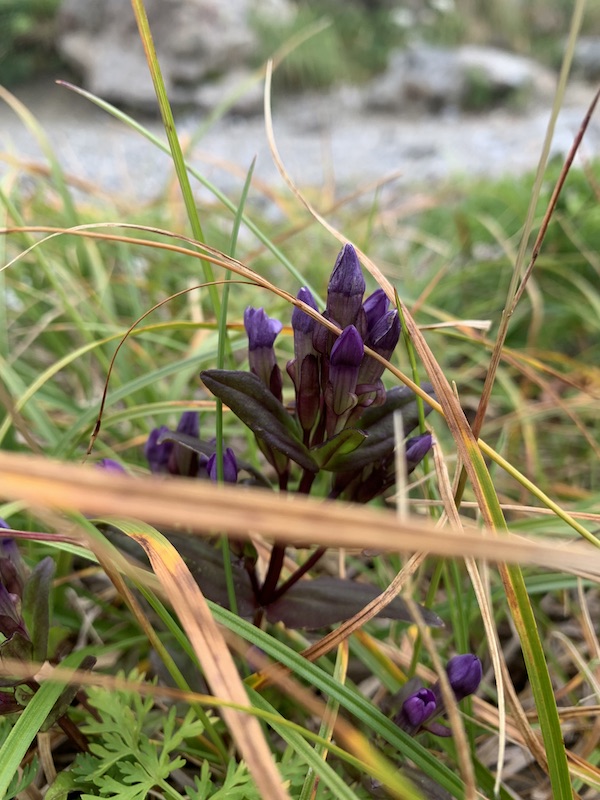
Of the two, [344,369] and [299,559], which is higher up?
[344,369]

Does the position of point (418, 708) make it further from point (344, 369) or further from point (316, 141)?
point (316, 141)

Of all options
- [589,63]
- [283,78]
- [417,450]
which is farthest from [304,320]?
[589,63]

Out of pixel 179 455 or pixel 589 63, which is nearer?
pixel 179 455

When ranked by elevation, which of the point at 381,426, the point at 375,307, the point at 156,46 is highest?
the point at 156,46

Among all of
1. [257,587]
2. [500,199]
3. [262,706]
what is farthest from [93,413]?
[500,199]

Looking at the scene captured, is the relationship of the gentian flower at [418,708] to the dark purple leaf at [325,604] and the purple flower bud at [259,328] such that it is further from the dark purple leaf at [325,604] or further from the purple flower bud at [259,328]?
the purple flower bud at [259,328]

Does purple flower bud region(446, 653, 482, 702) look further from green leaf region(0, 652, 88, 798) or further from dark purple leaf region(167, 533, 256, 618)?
green leaf region(0, 652, 88, 798)
